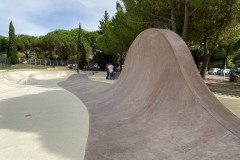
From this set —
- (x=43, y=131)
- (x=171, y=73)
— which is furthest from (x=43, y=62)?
(x=171, y=73)

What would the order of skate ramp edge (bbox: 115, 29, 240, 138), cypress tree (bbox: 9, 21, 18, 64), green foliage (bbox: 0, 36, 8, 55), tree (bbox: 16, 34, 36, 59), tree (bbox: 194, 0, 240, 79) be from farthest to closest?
green foliage (bbox: 0, 36, 8, 55) → tree (bbox: 16, 34, 36, 59) → cypress tree (bbox: 9, 21, 18, 64) → tree (bbox: 194, 0, 240, 79) → skate ramp edge (bbox: 115, 29, 240, 138)

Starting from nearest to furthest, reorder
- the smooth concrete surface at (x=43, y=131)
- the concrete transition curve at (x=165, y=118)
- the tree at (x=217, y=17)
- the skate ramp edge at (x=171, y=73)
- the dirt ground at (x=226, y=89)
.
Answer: the concrete transition curve at (x=165, y=118) → the smooth concrete surface at (x=43, y=131) → the skate ramp edge at (x=171, y=73) → the dirt ground at (x=226, y=89) → the tree at (x=217, y=17)

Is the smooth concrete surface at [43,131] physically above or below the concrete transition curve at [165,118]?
below

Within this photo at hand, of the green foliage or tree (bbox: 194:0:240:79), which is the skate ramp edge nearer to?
tree (bbox: 194:0:240:79)

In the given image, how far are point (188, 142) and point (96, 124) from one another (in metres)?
2.80

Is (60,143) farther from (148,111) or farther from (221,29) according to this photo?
(221,29)

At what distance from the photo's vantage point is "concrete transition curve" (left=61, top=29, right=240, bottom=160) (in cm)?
486

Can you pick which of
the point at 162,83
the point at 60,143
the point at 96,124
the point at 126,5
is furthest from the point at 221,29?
the point at 60,143

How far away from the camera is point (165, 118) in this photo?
20.5 feet

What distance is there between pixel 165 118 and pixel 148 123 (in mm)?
437

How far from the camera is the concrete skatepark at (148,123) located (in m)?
4.94

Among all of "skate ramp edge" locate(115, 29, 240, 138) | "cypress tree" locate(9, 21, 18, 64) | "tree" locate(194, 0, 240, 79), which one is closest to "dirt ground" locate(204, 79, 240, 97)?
"tree" locate(194, 0, 240, 79)

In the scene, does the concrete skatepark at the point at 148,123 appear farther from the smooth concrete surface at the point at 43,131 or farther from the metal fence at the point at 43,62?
the metal fence at the point at 43,62

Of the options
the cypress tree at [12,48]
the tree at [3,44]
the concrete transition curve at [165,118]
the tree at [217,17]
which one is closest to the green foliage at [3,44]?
the tree at [3,44]
